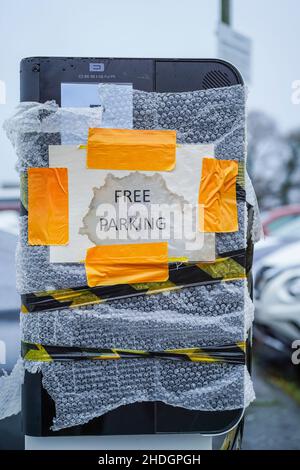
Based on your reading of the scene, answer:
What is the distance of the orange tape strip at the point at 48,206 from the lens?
1.77m

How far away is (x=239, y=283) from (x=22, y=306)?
714 mm

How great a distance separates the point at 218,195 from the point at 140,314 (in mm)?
460

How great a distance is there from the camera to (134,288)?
1.81 metres

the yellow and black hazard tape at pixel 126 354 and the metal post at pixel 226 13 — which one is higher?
the metal post at pixel 226 13

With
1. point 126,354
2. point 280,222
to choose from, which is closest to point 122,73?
point 126,354

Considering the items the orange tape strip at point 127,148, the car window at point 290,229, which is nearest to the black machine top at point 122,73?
the orange tape strip at point 127,148

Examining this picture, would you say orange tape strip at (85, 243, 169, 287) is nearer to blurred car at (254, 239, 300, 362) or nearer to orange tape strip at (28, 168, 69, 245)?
orange tape strip at (28, 168, 69, 245)

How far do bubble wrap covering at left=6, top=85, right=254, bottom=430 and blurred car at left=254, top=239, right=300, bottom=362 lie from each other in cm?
259

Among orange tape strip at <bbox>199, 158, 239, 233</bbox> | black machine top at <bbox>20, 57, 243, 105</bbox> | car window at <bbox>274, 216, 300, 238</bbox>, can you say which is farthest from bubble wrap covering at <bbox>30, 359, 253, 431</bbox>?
car window at <bbox>274, 216, 300, 238</bbox>

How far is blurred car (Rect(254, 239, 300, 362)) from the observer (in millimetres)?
4383

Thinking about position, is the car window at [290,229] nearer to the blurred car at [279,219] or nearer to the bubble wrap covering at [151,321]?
the blurred car at [279,219]

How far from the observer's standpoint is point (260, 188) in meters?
23.2

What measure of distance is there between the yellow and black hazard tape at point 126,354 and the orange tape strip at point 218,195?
399mm

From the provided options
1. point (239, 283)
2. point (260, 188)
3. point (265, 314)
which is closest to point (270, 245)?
point (265, 314)
